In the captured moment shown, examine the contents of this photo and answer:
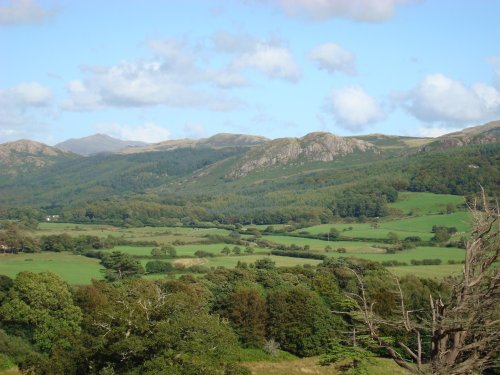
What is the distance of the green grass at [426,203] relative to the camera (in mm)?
172538

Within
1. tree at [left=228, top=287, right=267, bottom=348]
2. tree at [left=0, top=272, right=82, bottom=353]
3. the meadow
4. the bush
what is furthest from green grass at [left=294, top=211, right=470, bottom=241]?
tree at [left=0, top=272, right=82, bottom=353]

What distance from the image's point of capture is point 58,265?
316ft

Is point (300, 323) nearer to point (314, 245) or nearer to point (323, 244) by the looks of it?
point (314, 245)

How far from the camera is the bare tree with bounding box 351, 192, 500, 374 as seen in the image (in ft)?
49.2

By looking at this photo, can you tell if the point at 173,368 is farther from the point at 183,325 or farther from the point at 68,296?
the point at 68,296

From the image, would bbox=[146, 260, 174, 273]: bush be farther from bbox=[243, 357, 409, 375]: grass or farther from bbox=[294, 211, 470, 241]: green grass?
bbox=[294, 211, 470, 241]: green grass

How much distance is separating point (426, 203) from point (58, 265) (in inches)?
4828

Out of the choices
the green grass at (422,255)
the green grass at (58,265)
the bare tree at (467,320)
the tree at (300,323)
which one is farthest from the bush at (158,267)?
the bare tree at (467,320)

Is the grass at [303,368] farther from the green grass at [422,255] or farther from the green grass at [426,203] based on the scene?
the green grass at [426,203]

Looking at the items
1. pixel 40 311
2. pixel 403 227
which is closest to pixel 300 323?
pixel 40 311

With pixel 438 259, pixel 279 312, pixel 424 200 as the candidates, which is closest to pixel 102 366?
pixel 279 312

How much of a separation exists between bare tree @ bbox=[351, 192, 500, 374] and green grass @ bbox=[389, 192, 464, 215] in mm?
157699

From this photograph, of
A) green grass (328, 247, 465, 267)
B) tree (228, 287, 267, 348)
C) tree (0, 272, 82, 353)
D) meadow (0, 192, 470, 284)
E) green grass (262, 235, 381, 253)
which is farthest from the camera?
green grass (262, 235, 381, 253)

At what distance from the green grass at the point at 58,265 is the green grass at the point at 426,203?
105166 mm
